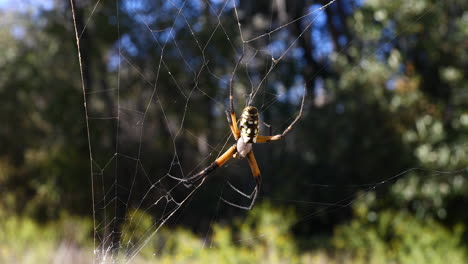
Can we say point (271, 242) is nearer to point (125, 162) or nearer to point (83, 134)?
point (125, 162)

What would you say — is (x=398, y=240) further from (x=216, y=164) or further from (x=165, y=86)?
(x=216, y=164)

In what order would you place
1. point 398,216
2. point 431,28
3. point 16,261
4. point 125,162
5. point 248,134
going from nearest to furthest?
point 248,134 → point 16,261 → point 431,28 → point 398,216 → point 125,162

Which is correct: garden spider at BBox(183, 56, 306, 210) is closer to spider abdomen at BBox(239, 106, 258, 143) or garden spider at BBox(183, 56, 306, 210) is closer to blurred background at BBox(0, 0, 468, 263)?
spider abdomen at BBox(239, 106, 258, 143)

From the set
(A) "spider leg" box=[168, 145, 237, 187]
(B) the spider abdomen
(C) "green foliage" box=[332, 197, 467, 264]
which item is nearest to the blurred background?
(C) "green foliage" box=[332, 197, 467, 264]

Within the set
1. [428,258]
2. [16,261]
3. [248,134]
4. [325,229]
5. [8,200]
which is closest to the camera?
[248,134]

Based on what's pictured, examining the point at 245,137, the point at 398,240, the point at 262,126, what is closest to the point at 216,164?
the point at 245,137

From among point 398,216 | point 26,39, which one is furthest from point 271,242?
point 26,39

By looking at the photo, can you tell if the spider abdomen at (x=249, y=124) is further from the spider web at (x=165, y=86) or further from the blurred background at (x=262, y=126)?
the spider web at (x=165, y=86)
